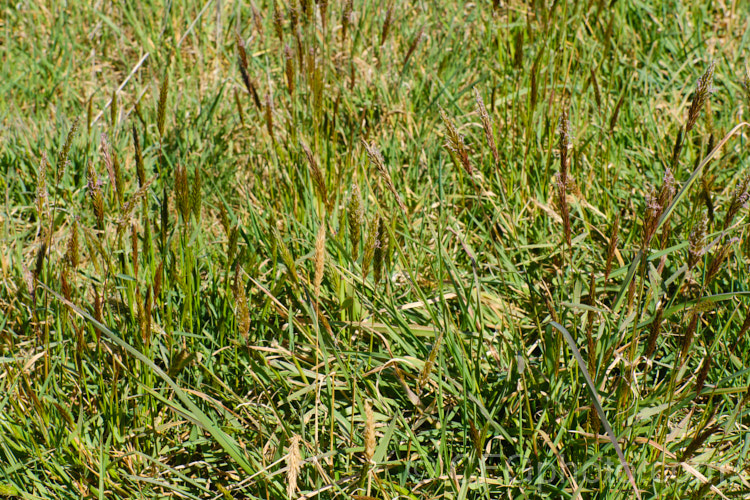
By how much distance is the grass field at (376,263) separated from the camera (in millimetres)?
1319

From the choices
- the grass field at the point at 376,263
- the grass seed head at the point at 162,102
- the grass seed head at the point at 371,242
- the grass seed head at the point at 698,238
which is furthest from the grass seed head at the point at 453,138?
the grass seed head at the point at 162,102

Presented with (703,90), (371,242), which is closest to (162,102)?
(371,242)

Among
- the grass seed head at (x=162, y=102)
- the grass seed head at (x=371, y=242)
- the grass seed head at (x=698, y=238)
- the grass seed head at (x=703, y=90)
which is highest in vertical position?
the grass seed head at (x=703, y=90)

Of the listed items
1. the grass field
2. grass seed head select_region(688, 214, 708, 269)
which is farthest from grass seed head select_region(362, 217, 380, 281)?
grass seed head select_region(688, 214, 708, 269)

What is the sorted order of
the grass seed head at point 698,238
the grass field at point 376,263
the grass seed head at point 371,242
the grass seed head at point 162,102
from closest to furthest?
the grass seed head at point 698,238 < the grass seed head at point 371,242 < the grass field at point 376,263 < the grass seed head at point 162,102

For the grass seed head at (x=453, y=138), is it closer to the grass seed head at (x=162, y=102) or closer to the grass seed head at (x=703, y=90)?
the grass seed head at (x=703, y=90)

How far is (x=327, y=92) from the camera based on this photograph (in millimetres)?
2652

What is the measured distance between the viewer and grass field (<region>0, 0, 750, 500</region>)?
132cm

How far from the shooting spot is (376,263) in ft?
4.18

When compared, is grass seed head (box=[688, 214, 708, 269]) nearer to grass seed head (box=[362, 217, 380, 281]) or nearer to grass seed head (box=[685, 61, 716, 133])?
grass seed head (box=[685, 61, 716, 133])

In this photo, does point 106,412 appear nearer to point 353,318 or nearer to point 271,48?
point 353,318

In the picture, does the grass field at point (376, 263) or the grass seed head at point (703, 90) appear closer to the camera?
the grass seed head at point (703, 90)

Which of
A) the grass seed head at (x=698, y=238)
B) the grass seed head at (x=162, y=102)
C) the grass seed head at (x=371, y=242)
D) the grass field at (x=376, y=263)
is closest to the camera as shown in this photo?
the grass seed head at (x=698, y=238)

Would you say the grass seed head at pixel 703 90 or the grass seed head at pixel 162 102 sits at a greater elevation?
the grass seed head at pixel 703 90
